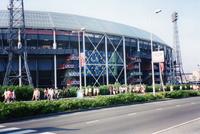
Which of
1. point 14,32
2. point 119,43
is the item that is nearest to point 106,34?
point 119,43

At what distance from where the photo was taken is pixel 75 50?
7125 cm

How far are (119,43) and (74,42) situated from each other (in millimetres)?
12161

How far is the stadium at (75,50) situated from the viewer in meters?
67.7

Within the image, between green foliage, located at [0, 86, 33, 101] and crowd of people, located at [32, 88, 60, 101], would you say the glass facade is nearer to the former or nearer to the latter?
crowd of people, located at [32, 88, 60, 101]

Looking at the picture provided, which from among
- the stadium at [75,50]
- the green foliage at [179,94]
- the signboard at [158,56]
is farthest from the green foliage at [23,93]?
the stadium at [75,50]

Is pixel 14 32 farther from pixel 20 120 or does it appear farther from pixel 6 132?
pixel 6 132

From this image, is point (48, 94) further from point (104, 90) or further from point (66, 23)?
point (66, 23)

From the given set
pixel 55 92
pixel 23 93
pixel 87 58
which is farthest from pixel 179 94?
pixel 87 58

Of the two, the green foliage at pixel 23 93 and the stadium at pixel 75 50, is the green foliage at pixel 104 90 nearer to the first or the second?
the stadium at pixel 75 50

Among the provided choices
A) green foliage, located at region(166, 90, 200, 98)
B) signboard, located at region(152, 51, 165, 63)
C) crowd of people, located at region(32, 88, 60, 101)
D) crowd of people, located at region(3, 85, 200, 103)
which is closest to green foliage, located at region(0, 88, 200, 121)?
signboard, located at region(152, 51, 165, 63)

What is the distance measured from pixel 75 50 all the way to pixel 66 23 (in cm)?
664

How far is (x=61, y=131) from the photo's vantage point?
15.0 meters

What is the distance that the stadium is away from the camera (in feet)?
222

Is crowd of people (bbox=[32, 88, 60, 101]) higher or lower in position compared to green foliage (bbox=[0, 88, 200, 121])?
higher
